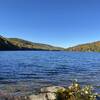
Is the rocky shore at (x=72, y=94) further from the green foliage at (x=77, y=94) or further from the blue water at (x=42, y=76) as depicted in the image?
the blue water at (x=42, y=76)

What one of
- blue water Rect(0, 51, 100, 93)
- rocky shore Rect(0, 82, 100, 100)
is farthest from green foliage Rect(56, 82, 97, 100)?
blue water Rect(0, 51, 100, 93)

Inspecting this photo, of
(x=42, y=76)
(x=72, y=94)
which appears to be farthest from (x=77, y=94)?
(x=42, y=76)

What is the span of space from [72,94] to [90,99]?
4.38 ft

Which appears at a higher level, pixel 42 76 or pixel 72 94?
pixel 72 94

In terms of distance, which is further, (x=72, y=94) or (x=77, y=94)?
(x=72, y=94)

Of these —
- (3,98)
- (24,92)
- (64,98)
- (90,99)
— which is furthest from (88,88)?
(24,92)

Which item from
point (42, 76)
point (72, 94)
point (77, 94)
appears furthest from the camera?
point (42, 76)

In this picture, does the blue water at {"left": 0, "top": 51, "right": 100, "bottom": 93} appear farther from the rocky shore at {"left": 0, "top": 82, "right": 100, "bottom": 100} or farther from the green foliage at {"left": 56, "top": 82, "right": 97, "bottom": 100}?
the green foliage at {"left": 56, "top": 82, "right": 97, "bottom": 100}

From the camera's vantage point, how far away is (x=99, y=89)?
32.9 m

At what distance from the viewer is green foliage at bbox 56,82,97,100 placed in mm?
17156

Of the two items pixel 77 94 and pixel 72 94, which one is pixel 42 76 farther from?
pixel 77 94

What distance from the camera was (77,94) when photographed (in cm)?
1728

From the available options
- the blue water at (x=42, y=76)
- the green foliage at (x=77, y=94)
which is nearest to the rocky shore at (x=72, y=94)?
the green foliage at (x=77, y=94)

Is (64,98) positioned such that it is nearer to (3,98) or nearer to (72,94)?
(72,94)
